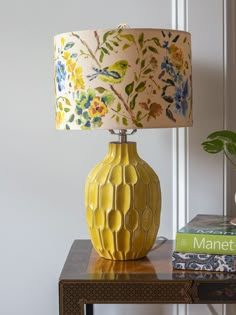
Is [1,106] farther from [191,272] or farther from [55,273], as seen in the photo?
[191,272]

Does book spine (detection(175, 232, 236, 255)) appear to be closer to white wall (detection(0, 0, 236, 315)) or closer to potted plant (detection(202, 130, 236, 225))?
potted plant (detection(202, 130, 236, 225))

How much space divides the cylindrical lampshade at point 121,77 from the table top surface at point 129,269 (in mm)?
352

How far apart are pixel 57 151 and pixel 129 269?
53 cm

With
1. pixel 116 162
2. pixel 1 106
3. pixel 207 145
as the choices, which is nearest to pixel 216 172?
pixel 207 145

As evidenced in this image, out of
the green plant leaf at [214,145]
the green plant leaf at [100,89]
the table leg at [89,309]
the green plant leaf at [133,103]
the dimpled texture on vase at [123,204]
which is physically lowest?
the table leg at [89,309]

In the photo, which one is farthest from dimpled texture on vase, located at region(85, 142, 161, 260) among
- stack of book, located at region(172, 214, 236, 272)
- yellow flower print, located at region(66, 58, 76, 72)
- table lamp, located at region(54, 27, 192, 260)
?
yellow flower print, located at region(66, 58, 76, 72)

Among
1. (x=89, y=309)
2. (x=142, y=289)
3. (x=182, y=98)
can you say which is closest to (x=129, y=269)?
(x=142, y=289)

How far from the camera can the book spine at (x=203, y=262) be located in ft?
5.19

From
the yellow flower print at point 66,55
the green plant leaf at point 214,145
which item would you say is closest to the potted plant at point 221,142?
the green plant leaf at point 214,145

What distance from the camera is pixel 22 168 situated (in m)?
2.01

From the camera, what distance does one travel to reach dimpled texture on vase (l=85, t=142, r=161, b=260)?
64.7 inches

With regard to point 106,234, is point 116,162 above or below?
above

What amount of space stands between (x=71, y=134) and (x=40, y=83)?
18 cm

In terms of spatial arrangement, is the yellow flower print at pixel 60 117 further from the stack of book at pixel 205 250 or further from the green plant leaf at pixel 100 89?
the stack of book at pixel 205 250
